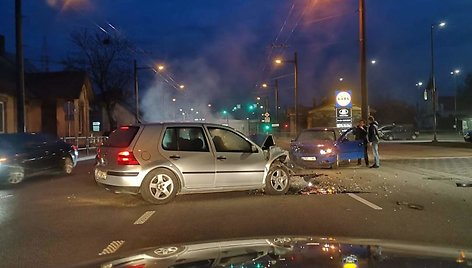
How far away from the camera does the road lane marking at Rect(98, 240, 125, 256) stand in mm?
6871

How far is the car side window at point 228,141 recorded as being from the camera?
11719 millimetres

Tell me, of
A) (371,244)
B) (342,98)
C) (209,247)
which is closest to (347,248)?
(371,244)

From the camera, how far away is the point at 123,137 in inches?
447

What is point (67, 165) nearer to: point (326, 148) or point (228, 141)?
point (228, 141)

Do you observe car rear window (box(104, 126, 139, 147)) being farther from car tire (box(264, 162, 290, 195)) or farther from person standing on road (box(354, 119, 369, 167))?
person standing on road (box(354, 119, 369, 167))

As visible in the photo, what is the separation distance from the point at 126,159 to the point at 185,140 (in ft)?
4.42

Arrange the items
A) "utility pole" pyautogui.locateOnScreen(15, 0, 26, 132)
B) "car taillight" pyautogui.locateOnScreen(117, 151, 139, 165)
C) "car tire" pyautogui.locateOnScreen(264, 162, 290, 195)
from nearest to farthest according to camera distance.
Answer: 1. "car taillight" pyautogui.locateOnScreen(117, 151, 139, 165)
2. "car tire" pyautogui.locateOnScreen(264, 162, 290, 195)
3. "utility pole" pyautogui.locateOnScreen(15, 0, 26, 132)

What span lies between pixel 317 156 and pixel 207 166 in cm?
834

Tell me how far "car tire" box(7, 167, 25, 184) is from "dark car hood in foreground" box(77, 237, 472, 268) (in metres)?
12.3

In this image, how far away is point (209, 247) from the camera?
4828 mm

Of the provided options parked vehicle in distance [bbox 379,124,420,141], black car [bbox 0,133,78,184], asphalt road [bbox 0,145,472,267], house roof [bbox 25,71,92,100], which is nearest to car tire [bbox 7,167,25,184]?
black car [bbox 0,133,78,184]

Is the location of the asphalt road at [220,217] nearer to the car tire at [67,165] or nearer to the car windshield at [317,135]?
the car tire at [67,165]

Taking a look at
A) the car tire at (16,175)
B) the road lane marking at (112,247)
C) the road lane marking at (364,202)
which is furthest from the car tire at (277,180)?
the car tire at (16,175)

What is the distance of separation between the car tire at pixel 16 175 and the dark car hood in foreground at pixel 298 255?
12317mm
